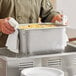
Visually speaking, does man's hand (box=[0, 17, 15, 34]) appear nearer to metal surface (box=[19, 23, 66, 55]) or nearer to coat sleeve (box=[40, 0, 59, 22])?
metal surface (box=[19, 23, 66, 55])

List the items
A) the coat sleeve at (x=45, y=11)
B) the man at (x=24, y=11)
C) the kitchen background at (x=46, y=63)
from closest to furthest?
1. the kitchen background at (x=46, y=63)
2. the man at (x=24, y=11)
3. the coat sleeve at (x=45, y=11)

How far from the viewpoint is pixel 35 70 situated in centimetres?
86

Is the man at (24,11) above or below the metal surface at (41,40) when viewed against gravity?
above

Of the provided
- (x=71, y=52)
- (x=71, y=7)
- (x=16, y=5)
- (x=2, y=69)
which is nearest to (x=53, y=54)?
(x=71, y=52)

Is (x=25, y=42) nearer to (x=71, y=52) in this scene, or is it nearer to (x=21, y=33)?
(x=21, y=33)

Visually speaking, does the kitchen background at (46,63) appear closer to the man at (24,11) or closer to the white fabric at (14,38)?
the white fabric at (14,38)

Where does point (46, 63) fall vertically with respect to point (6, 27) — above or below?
below

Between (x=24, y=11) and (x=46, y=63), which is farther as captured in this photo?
(x=24, y=11)

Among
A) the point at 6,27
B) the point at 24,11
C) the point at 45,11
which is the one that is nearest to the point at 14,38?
the point at 6,27

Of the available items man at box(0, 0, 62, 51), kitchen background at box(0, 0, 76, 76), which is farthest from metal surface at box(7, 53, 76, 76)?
man at box(0, 0, 62, 51)

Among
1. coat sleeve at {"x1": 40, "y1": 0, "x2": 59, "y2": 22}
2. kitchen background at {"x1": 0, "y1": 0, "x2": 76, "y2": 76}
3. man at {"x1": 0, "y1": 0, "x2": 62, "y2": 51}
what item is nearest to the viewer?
kitchen background at {"x1": 0, "y1": 0, "x2": 76, "y2": 76}

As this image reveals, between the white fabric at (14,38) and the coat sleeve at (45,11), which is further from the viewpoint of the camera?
the coat sleeve at (45,11)

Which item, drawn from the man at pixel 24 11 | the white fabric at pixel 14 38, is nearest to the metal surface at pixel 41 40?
the white fabric at pixel 14 38

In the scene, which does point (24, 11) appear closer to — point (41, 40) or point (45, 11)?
point (45, 11)
